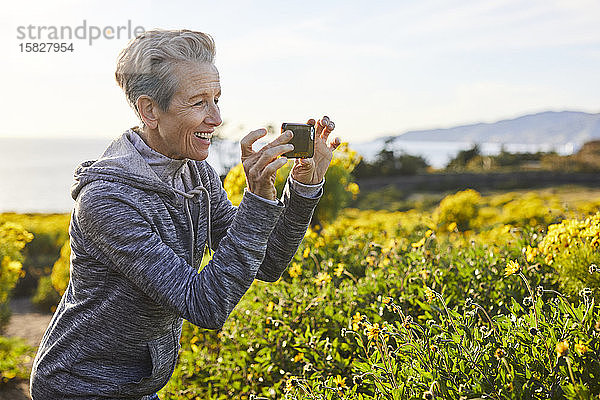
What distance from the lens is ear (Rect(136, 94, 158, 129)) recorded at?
1.48 meters

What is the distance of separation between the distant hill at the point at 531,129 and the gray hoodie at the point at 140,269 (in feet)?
249

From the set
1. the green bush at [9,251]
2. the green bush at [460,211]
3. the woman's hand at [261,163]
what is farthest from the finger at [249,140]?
the green bush at [460,211]

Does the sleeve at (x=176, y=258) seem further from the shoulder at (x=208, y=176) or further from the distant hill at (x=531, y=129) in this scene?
the distant hill at (x=531, y=129)

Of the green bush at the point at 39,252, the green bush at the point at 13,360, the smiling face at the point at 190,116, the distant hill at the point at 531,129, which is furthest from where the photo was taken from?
the distant hill at the point at 531,129

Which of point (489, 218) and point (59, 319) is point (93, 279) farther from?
point (489, 218)

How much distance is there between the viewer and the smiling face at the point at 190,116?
1451 millimetres

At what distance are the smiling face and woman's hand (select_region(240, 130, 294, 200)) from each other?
6.3 inches

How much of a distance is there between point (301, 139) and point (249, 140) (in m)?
0.21

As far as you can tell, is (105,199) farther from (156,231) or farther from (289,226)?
(289,226)

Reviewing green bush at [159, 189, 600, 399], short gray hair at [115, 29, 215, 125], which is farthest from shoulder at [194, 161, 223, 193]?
green bush at [159, 189, 600, 399]

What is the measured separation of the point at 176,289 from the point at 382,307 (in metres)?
1.36

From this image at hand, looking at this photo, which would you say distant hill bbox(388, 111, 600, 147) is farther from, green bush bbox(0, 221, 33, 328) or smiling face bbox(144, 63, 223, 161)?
smiling face bbox(144, 63, 223, 161)

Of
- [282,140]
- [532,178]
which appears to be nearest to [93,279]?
[282,140]

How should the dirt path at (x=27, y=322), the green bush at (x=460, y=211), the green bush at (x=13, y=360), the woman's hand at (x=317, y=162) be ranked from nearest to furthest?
the woman's hand at (x=317, y=162)
the green bush at (x=13, y=360)
the dirt path at (x=27, y=322)
the green bush at (x=460, y=211)
